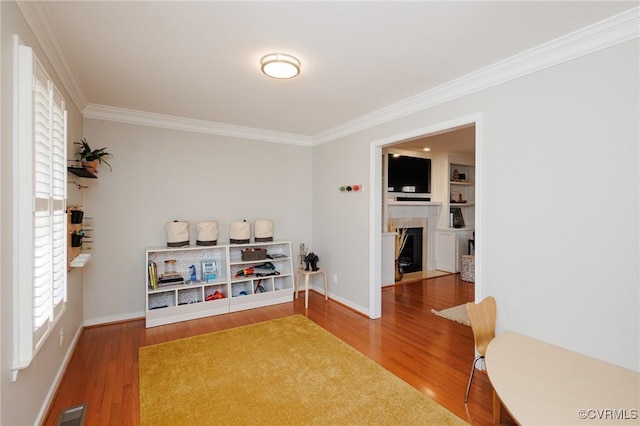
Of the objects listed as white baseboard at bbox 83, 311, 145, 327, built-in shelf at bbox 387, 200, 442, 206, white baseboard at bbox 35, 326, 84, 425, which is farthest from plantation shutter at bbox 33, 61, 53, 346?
built-in shelf at bbox 387, 200, 442, 206

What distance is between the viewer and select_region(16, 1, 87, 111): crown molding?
5.86ft

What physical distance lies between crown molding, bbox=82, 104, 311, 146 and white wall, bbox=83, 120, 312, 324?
7 cm

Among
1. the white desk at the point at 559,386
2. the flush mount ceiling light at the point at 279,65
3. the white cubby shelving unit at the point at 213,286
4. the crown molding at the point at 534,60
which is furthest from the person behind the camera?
the white cubby shelving unit at the point at 213,286

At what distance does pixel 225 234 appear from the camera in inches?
177

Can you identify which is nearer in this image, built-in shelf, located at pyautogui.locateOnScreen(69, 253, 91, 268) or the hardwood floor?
the hardwood floor

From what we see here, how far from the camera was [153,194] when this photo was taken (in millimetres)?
4020

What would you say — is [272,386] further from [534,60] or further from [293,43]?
[534,60]

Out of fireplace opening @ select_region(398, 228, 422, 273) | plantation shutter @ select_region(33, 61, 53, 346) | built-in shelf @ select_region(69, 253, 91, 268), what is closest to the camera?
plantation shutter @ select_region(33, 61, 53, 346)

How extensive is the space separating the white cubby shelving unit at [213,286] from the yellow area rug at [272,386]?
2.22 ft

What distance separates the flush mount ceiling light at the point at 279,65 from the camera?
2385mm

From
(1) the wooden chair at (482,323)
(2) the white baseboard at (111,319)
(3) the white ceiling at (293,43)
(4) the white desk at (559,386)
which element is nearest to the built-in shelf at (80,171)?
(3) the white ceiling at (293,43)

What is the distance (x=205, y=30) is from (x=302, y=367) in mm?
2726

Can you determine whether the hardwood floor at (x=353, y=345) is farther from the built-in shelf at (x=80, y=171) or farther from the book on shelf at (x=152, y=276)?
the built-in shelf at (x=80, y=171)

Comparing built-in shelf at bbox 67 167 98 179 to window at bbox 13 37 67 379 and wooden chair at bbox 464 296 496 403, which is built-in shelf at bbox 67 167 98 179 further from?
wooden chair at bbox 464 296 496 403
